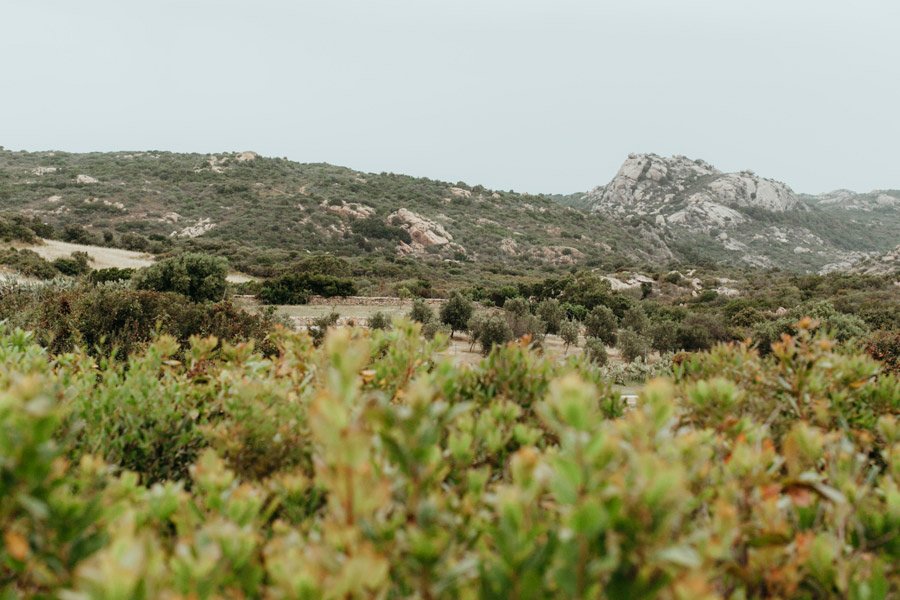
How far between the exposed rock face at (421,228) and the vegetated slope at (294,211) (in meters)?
0.14

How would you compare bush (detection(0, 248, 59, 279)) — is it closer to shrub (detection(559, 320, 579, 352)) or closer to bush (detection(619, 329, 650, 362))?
shrub (detection(559, 320, 579, 352))

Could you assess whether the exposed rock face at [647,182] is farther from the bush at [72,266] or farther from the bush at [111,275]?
the bush at [111,275]

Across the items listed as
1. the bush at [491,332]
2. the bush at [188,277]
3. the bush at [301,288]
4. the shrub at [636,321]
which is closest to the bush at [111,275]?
the bush at [188,277]

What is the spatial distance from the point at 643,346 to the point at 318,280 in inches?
644

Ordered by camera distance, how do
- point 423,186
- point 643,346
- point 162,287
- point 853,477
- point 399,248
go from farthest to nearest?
point 423,186
point 399,248
point 162,287
point 643,346
point 853,477

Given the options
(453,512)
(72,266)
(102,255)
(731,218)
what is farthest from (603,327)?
(731,218)

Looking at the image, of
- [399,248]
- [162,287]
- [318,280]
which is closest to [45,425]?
[162,287]

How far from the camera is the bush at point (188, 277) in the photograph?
17938mm

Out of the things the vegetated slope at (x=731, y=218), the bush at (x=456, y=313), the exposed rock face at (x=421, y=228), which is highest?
the vegetated slope at (x=731, y=218)

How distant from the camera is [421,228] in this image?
176 feet

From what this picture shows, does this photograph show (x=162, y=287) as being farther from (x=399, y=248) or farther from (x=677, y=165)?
(x=677, y=165)

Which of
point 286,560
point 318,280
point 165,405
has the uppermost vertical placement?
point 286,560

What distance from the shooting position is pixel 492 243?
57.0 meters

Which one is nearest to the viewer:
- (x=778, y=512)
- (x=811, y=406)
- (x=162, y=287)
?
(x=778, y=512)
